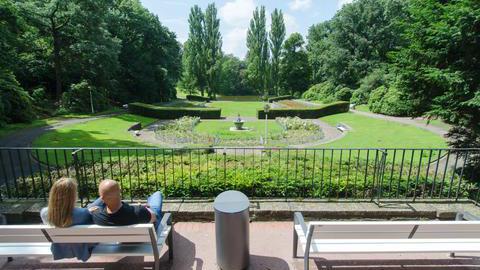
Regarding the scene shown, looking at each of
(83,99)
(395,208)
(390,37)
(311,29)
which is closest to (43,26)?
(83,99)

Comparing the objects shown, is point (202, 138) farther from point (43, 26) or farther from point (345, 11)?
point (345, 11)

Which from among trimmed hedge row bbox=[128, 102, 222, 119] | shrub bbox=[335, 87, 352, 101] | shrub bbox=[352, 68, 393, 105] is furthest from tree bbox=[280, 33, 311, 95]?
trimmed hedge row bbox=[128, 102, 222, 119]

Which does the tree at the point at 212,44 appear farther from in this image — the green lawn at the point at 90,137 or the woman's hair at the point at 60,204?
the woman's hair at the point at 60,204

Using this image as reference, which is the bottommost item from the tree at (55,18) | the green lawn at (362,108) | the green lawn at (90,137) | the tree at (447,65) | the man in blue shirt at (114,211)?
the green lawn at (362,108)

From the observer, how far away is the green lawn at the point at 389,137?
15.3 m

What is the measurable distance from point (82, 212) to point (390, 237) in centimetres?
336

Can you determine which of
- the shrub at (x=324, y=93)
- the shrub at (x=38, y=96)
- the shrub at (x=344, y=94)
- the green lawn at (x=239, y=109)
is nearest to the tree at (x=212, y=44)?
the green lawn at (x=239, y=109)

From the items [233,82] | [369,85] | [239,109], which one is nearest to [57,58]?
[239,109]

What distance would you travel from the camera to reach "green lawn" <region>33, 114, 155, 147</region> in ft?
47.5

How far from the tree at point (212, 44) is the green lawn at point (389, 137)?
40262 millimetres

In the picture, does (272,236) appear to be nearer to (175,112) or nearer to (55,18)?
(175,112)

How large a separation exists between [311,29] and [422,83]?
64995 mm

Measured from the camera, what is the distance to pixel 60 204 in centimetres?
293

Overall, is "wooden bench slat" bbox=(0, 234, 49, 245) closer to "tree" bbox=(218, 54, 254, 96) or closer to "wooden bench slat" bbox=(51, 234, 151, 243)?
"wooden bench slat" bbox=(51, 234, 151, 243)
